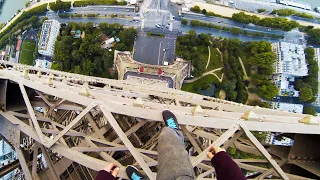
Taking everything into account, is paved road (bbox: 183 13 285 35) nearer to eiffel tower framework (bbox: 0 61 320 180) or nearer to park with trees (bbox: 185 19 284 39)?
park with trees (bbox: 185 19 284 39)

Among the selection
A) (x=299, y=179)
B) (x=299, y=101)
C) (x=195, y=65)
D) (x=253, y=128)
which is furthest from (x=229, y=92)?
(x=253, y=128)

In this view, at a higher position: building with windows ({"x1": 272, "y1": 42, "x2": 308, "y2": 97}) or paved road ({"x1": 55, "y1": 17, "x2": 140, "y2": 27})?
paved road ({"x1": 55, "y1": 17, "x2": 140, "y2": 27})

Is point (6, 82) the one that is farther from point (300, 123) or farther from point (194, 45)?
point (194, 45)

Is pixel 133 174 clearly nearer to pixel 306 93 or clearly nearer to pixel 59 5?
pixel 306 93

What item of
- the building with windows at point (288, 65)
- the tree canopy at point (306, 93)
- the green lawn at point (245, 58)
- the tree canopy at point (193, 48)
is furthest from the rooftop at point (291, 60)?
the tree canopy at point (193, 48)

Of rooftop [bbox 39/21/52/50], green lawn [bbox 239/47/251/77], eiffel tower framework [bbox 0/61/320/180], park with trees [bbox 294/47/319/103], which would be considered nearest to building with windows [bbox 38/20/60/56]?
rooftop [bbox 39/21/52/50]

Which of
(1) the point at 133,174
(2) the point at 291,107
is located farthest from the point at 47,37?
(2) the point at 291,107
